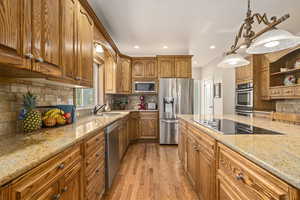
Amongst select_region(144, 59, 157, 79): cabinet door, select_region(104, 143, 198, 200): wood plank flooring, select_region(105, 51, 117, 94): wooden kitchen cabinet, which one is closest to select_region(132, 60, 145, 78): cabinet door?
select_region(144, 59, 157, 79): cabinet door

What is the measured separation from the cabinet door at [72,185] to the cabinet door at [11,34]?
737mm

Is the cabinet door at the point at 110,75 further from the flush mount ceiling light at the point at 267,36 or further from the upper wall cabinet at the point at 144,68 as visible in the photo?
the flush mount ceiling light at the point at 267,36

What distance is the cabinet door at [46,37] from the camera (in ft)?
3.37

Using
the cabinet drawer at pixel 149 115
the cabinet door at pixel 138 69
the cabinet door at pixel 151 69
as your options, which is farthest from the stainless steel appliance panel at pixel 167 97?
the cabinet door at pixel 138 69

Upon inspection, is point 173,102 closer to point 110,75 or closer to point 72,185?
point 110,75

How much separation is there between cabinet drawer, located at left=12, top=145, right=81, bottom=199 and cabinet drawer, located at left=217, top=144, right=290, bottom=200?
3.36ft

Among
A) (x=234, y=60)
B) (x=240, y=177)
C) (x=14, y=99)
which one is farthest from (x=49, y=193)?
(x=234, y=60)

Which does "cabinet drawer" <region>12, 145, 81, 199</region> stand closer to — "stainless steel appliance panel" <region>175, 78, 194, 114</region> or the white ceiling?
the white ceiling

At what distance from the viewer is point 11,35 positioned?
83 cm

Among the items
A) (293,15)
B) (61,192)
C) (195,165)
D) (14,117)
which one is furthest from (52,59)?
(293,15)

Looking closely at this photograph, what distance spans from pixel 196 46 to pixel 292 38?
10.2 feet

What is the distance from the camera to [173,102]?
13.3 ft

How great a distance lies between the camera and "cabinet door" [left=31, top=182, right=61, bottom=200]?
723mm

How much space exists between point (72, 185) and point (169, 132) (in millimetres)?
3218
